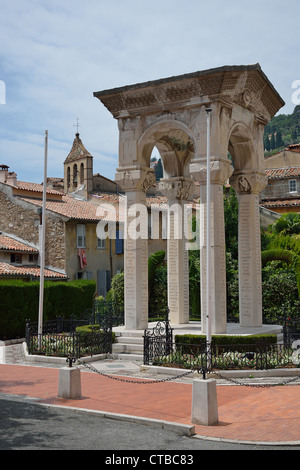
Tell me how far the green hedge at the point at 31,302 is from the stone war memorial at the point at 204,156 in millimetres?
8514

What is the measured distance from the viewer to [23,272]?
1270 inches

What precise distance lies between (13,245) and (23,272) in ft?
15.0

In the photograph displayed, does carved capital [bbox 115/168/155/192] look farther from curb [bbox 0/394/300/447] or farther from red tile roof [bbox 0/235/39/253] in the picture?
red tile roof [bbox 0/235/39/253]

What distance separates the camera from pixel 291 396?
41.2 ft

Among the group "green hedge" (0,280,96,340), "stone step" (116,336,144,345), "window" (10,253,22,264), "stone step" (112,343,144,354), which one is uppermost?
"window" (10,253,22,264)

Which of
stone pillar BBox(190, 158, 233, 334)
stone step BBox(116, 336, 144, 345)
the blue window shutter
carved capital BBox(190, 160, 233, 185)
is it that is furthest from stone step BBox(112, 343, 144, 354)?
the blue window shutter

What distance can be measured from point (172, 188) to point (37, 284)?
9650 millimetres

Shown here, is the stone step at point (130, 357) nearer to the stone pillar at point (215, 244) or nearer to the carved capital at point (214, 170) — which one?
the stone pillar at point (215, 244)

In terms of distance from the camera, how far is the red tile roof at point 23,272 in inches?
1210

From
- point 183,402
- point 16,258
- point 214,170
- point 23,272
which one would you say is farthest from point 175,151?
point 16,258

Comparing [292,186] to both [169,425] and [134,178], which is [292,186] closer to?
[134,178]

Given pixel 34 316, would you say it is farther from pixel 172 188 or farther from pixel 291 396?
pixel 291 396

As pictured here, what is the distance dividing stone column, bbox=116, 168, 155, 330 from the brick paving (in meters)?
4.06

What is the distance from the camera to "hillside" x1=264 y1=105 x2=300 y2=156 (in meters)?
157
